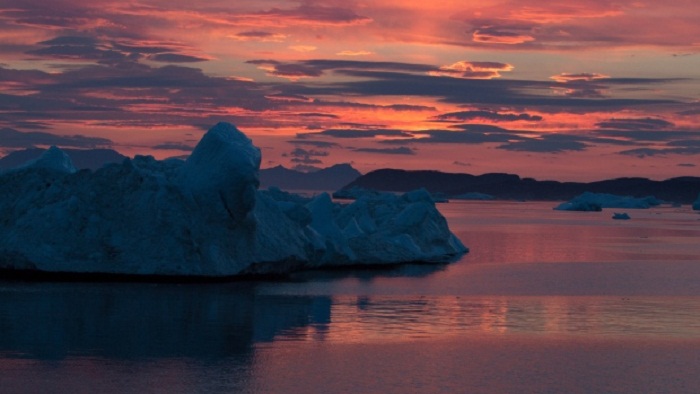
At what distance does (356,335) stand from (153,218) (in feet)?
25.1

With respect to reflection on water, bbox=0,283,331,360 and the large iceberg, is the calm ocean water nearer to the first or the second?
reflection on water, bbox=0,283,331,360

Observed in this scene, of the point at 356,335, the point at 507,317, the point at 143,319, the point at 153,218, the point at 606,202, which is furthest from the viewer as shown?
the point at 606,202

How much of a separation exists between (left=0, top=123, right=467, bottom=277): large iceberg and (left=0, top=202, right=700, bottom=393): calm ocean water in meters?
0.53

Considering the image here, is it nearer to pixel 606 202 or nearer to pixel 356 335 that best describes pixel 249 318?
pixel 356 335

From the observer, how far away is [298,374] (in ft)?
39.9

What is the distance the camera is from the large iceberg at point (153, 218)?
70.0ft

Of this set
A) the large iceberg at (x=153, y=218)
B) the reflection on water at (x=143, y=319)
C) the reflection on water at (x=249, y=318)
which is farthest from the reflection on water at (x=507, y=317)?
the large iceberg at (x=153, y=218)

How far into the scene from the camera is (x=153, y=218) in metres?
21.6

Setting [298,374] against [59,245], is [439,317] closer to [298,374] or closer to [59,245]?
[298,374]

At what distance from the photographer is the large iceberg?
21328mm

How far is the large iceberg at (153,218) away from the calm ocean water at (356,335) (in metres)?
0.53

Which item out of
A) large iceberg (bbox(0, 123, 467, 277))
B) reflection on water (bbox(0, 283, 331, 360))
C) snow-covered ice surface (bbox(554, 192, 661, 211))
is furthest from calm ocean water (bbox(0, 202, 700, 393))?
snow-covered ice surface (bbox(554, 192, 661, 211))

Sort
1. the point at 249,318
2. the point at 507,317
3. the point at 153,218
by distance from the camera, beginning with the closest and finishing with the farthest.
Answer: the point at 249,318 < the point at 507,317 < the point at 153,218

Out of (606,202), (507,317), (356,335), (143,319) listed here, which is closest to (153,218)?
(143,319)
